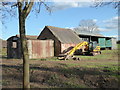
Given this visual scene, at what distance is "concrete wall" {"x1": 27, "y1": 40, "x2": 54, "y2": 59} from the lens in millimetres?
26719

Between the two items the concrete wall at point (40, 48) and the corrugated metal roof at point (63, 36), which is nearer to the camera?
the concrete wall at point (40, 48)

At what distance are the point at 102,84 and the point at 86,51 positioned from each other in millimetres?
21895

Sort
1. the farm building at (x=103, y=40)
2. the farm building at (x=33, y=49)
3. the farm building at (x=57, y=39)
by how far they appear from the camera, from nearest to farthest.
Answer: the farm building at (x=33, y=49) → the farm building at (x=57, y=39) → the farm building at (x=103, y=40)

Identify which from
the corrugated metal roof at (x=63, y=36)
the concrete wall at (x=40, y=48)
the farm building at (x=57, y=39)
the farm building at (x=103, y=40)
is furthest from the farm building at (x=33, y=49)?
the farm building at (x=103, y=40)

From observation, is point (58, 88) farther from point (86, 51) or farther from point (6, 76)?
point (86, 51)

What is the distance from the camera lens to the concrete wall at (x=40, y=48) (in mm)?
26719

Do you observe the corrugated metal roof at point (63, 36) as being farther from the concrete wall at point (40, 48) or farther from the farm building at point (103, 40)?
the farm building at point (103, 40)

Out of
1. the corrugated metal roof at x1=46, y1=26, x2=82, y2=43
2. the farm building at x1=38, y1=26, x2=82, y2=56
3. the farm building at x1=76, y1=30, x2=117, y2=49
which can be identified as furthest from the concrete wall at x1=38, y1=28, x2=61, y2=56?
the farm building at x1=76, y1=30, x2=117, y2=49

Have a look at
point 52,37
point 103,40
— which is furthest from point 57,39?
point 103,40

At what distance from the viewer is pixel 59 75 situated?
10766mm

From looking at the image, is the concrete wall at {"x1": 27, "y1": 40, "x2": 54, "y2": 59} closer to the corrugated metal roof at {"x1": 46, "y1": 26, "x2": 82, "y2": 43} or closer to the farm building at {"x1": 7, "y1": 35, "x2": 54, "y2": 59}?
the farm building at {"x1": 7, "y1": 35, "x2": 54, "y2": 59}

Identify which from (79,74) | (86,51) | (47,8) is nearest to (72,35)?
(86,51)

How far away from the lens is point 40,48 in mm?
28500

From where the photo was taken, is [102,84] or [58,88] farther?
[102,84]
